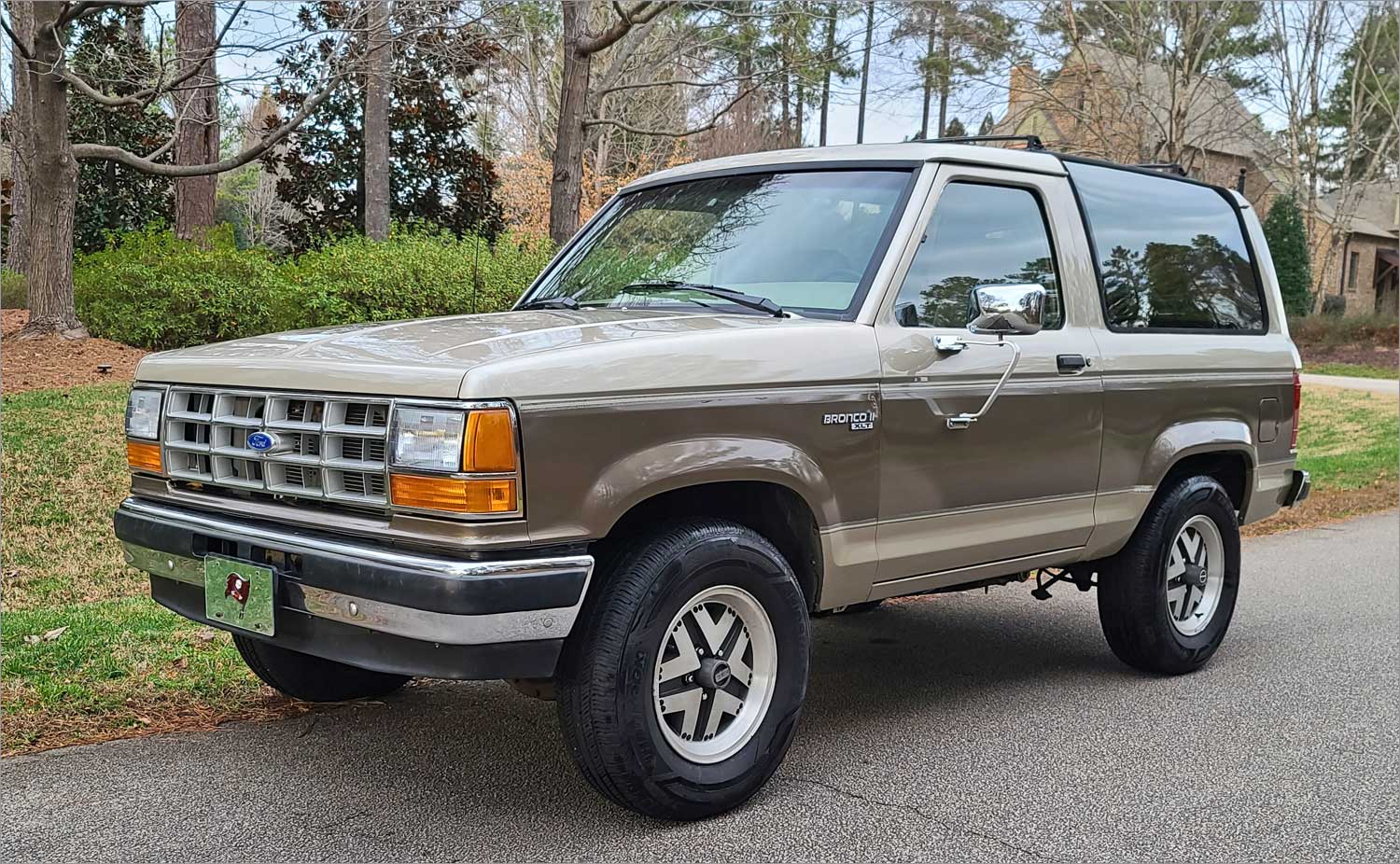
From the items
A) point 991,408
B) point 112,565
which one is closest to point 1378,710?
point 991,408

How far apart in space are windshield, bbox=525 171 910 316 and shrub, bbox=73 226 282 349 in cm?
795

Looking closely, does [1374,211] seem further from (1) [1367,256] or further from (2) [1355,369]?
(2) [1355,369]

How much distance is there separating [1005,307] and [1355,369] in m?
25.8

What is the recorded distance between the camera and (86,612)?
6.18 m

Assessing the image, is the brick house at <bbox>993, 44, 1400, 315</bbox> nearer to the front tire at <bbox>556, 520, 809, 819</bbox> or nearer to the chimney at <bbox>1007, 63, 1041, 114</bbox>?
the chimney at <bbox>1007, 63, 1041, 114</bbox>

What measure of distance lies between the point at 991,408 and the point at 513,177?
2703 centimetres

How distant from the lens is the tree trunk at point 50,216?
39.8ft

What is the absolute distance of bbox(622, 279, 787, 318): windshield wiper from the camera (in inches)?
175

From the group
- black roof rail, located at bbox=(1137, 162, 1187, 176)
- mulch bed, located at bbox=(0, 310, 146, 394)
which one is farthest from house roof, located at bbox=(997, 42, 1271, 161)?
black roof rail, located at bbox=(1137, 162, 1187, 176)

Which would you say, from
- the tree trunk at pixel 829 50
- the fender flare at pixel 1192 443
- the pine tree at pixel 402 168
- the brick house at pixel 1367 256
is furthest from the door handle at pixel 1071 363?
the brick house at pixel 1367 256

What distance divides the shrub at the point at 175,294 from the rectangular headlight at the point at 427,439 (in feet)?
30.8

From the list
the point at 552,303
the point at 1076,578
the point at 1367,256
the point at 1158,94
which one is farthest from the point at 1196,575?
the point at 1367,256

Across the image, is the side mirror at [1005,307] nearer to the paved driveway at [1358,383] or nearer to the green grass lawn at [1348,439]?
the green grass lawn at [1348,439]

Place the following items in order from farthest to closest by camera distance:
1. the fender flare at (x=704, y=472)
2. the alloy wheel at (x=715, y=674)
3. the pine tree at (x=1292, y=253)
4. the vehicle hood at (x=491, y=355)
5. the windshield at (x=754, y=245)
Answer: the pine tree at (x=1292, y=253)
the windshield at (x=754, y=245)
the alloy wheel at (x=715, y=674)
the fender flare at (x=704, y=472)
the vehicle hood at (x=491, y=355)
